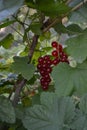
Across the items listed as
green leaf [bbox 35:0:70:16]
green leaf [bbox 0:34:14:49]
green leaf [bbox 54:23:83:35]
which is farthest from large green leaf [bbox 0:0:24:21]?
green leaf [bbox 0:34:14:49]

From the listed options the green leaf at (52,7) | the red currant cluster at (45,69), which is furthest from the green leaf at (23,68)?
the green leaf at (52,7)

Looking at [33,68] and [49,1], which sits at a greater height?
[49,1]

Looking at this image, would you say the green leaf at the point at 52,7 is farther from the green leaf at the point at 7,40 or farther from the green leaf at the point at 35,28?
the green leaf at the point at 7,40

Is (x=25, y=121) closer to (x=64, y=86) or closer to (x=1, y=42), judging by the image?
(x=64, y=86)

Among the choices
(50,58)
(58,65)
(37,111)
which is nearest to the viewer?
(37,111)

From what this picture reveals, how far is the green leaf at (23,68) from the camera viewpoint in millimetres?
755

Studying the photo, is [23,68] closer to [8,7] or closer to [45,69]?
[45,69]

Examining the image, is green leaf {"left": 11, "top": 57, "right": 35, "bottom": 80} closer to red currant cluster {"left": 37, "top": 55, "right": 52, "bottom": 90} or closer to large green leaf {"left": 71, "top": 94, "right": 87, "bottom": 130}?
red currant cluster {"left": 37, "top": 55, "right": 52, "bottom": 90}

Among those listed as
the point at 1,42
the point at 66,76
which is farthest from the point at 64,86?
the point at 1,42

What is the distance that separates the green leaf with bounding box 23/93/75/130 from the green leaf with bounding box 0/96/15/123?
6 cm

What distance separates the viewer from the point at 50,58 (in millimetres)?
878

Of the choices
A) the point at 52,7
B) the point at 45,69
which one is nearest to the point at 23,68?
the point at 45,69

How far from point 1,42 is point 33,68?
7.5 inches

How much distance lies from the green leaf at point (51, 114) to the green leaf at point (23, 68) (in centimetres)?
12
